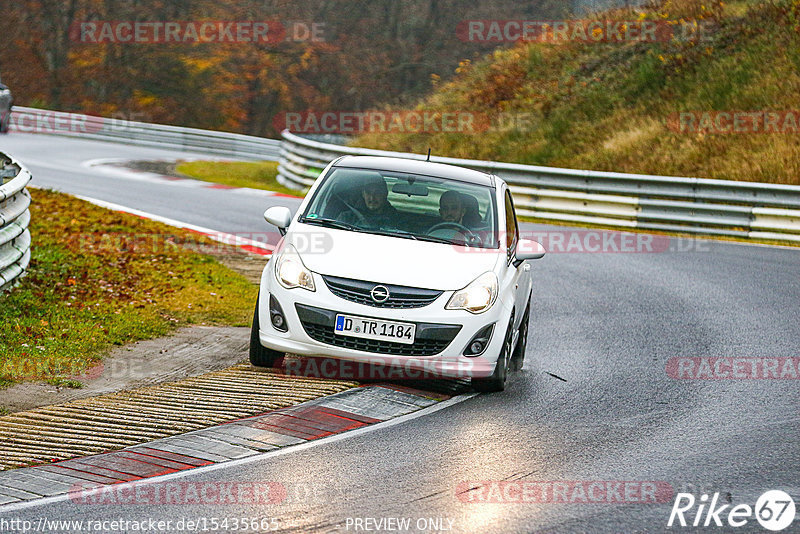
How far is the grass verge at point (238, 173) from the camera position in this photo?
25.3 metres

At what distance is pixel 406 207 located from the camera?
9188mm

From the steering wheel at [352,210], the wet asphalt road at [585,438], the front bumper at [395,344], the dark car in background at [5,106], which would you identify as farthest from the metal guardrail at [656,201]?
the dark car in background at [5,106]

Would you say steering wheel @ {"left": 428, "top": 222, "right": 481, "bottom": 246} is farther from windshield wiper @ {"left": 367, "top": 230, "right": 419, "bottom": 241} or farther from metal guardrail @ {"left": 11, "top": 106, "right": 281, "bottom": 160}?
metal guardrail @ {"left": 11, "top": 106, "right": 281, "bottom": 160}

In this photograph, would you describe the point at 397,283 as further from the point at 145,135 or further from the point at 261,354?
the point at 145,135

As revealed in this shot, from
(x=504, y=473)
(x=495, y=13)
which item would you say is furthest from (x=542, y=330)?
(x=495, y=13)

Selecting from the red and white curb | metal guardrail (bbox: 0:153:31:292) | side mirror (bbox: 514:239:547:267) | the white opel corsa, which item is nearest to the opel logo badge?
the white opel corsa

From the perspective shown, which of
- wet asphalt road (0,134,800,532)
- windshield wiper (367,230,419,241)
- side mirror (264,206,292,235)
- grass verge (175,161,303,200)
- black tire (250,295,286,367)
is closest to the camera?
wet asphalt road (0,134,800,532)

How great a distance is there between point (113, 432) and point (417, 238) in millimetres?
3062

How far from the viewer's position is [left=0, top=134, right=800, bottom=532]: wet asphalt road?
568 cm

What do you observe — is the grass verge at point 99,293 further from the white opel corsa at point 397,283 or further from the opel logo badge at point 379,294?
the opel logo badge at point 379,294

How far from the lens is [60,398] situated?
7.77 m

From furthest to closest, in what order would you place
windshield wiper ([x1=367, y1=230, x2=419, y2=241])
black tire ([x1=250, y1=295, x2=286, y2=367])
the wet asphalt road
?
windshield wiper ([x1=367, y1=230, x2=419, y2=241]), black tire ([x1=250, y1=295, x2=286, y2=367]), the wet asphalt road

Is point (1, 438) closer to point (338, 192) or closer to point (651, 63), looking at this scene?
point (338, 192)

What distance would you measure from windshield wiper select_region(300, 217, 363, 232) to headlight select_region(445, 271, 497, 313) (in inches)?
44.9
